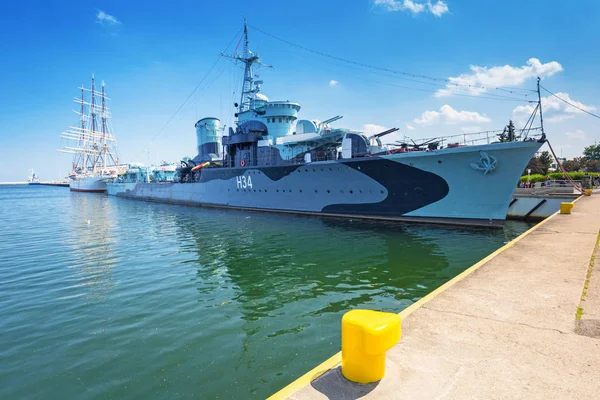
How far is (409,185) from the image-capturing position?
1581cm

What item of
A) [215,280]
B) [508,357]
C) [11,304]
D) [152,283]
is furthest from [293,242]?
[508,357]

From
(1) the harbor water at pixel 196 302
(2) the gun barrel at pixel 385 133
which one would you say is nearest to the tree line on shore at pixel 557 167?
(2) the gun barrel at pixel 385 133

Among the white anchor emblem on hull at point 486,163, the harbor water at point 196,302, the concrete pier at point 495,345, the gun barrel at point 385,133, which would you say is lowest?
the harbor water at point 196,302

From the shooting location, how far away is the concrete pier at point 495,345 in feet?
8.16

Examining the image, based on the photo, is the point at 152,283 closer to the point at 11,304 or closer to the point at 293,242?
the point at 11,304

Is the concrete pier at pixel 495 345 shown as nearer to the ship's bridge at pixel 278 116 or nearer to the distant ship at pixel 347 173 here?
the distant ship at pixel 347 173

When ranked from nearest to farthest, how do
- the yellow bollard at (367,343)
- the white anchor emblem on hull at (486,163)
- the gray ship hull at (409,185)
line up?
the yellow bollard at (367,343), the white anchor emblem on hull at (486,163), the gray ship hull at (409,185)

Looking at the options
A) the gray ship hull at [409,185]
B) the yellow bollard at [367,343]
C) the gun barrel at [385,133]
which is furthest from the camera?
the gun barrel at [385,133]

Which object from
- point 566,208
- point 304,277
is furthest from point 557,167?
point 304,277

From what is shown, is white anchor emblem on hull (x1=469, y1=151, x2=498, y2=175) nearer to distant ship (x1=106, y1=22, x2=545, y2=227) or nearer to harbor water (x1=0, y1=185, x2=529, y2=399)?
distant ship (x1=106, y1=22, x2=545, y2=227)

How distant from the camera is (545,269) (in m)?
5.65

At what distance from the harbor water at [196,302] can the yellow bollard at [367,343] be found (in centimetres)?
172

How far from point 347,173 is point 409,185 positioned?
10.6 feet

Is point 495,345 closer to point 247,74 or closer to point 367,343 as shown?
point 367,343
